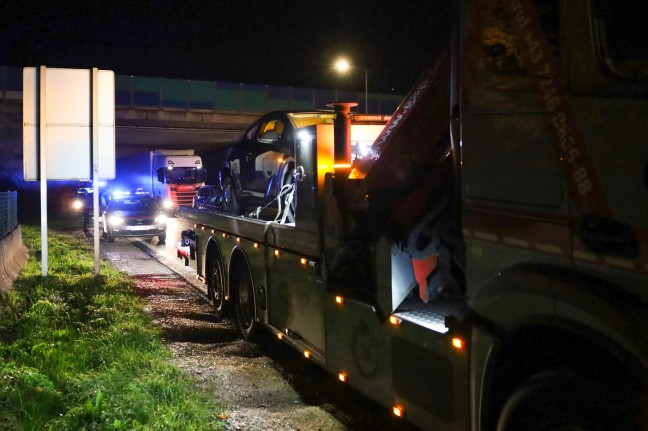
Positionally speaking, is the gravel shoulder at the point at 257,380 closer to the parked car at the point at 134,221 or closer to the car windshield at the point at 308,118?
the car windshield at the point at 308,118

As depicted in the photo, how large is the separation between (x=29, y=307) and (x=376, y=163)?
654cm

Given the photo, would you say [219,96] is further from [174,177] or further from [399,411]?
[399,411]

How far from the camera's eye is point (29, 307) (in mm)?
9297

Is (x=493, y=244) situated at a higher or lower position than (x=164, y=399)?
higher

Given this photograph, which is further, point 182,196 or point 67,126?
point 182,196

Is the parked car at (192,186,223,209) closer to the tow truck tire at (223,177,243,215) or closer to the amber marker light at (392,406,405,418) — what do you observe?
the tow truck tire at (223,177,243,215)

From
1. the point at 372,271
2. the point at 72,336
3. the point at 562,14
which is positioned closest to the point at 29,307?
the point at 72,336

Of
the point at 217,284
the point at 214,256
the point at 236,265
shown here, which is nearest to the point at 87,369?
the point at 236,265

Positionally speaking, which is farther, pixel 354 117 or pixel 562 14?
pixel 354 117

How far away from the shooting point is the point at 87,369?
21.4 feet

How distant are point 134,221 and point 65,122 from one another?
31.2ft

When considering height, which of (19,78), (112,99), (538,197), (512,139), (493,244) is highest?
(19,78)

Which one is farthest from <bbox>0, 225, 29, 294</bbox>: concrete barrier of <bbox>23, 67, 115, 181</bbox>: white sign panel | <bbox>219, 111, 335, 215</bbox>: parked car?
<bbox>219, 111, 335, 215</bbox>: parked car

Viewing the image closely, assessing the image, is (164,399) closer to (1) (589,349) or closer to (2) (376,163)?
(2) (376,163)
